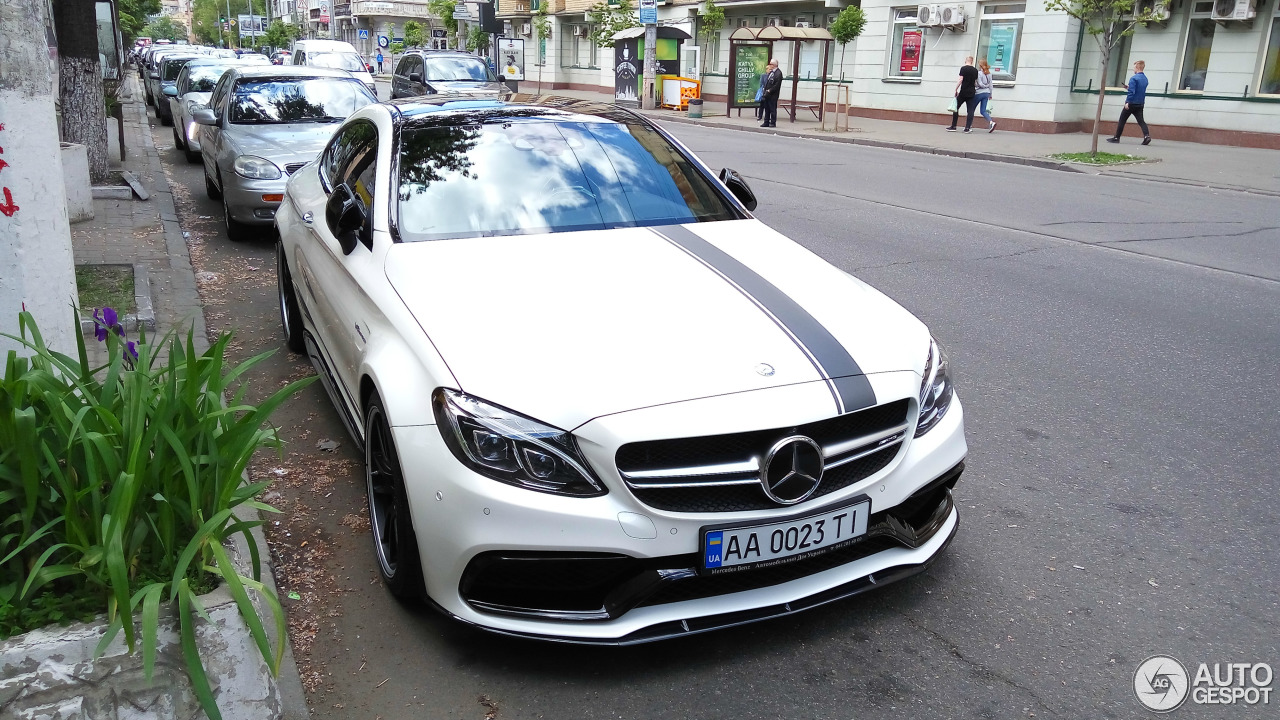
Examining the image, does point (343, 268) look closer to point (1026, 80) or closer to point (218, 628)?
point (218, 628)

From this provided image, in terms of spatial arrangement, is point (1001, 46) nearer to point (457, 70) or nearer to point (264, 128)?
point (457, 70)

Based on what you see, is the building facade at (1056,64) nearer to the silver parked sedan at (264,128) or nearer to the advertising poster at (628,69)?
the advertising poster at (628,69)

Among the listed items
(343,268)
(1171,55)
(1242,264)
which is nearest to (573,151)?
(343,268)

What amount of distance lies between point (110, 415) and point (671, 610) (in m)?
1.62

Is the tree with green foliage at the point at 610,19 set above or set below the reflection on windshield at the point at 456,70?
above

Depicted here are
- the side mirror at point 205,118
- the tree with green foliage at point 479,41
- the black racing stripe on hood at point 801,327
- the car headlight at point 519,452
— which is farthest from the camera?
the tree with green foliage at point 479,41

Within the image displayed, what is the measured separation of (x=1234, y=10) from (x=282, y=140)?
19.6 metres

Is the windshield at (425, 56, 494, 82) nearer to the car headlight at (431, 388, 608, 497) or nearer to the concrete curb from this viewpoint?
the concrete curb

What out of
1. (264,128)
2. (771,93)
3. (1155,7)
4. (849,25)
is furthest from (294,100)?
(849,25)

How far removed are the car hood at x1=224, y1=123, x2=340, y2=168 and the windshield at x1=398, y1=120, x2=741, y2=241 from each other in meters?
5.55

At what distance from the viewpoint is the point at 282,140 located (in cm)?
1017

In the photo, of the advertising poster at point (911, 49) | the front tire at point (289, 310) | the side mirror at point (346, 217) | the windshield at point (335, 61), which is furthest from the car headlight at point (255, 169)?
the advertising poster at point (911, 49)

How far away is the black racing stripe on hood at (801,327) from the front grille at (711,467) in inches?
3.7

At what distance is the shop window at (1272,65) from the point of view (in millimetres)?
20891
